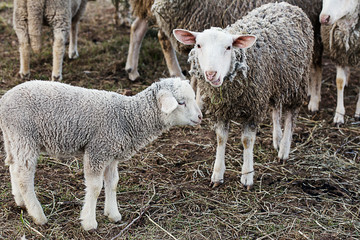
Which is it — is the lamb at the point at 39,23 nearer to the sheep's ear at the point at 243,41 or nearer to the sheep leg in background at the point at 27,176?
the sheep leg in background at the point at 27,176

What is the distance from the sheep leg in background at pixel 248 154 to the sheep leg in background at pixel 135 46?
2883mm

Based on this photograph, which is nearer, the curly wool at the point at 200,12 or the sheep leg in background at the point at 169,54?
the curly wool at the point at 200,12

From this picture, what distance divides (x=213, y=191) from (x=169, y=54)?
2.66 m

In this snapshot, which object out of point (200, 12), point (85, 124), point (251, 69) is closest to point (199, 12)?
point (200, 12)

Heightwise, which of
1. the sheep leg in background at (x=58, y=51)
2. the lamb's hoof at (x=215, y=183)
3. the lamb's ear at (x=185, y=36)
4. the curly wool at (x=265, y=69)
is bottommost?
the lamb's hoof at (x=215, y=183)

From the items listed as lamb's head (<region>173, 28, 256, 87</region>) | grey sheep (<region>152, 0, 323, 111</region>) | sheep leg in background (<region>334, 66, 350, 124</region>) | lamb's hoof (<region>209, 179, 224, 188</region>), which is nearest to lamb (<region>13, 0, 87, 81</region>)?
grey sheep (<region>152, 0, 323, 111</region>)

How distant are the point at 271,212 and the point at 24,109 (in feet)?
6.76

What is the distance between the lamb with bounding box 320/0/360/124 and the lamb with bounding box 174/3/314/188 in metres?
0.57

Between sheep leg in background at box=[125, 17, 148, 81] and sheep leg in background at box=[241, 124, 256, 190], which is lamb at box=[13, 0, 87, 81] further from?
sheep leg in background at box=[241, 124, 256, 190]

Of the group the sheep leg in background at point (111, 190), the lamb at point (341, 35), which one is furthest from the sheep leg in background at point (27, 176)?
the lamb at point (341, 35)

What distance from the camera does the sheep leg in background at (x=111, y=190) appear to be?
145 inches

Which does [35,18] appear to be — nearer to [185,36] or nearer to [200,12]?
[200,12]

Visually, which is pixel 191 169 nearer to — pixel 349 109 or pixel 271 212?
pixel 271 212

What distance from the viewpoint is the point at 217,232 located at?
3652mm
